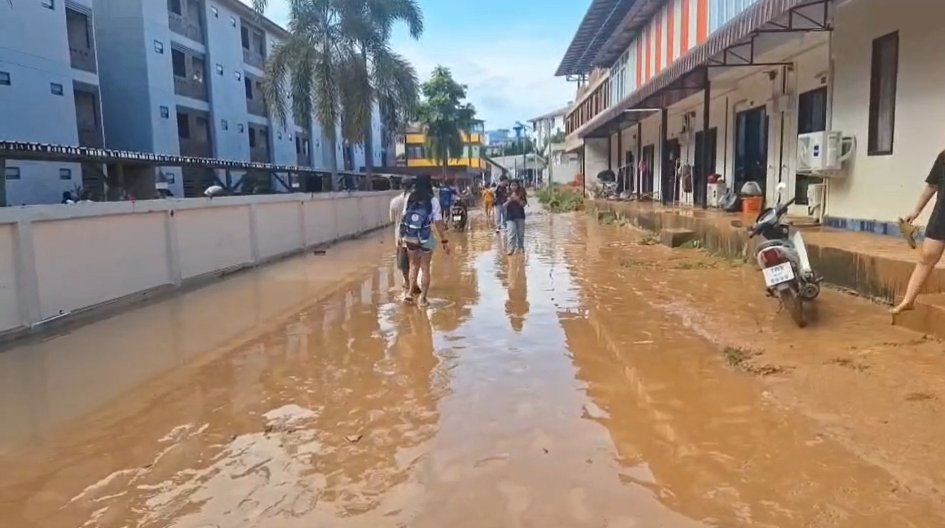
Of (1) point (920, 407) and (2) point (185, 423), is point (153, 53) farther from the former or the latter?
(1) point (920, 407)

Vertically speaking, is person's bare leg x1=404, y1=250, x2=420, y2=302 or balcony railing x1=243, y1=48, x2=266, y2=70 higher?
balcony railing x1=243, y1=48, x2=266, y2=70

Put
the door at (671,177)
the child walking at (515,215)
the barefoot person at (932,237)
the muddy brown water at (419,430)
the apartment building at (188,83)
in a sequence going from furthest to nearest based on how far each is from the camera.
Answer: the apartment building at (188,83) < the door at (671,177) < the child walking at (515,215) < the barefoot person at (932,237) < the muddy brown water at (419,430)

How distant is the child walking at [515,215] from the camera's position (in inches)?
546

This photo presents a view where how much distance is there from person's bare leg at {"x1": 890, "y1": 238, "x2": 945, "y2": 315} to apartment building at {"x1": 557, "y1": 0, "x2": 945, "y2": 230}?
3.67 metres

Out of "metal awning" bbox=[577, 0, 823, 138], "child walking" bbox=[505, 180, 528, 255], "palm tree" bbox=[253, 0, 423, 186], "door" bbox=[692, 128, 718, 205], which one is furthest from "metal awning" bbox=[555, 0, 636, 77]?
"child walking" bbox=[505, 180, 528, 255]

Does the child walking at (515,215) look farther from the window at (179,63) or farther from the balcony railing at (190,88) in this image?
the window at (179,63)

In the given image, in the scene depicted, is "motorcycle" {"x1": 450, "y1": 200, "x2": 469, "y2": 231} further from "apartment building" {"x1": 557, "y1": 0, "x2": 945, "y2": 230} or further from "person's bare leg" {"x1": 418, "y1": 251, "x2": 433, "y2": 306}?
"person's bare leg" {"x1": 418, "y1": 251, "x2": 433, "y2": 306}

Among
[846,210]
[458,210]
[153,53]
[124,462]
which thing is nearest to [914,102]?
[846,210]

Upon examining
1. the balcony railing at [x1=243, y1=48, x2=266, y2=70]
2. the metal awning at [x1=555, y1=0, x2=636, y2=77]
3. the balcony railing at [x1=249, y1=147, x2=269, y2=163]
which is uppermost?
the balcony railing at [x1=243, y1=48, x2=266, y2=70]

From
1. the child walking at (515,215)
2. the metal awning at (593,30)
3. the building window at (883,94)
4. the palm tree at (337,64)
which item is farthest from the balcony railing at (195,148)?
the building window at (883,94)

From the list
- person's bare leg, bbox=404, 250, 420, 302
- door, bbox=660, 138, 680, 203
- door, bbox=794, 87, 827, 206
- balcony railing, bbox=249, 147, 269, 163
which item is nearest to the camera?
person's bare leg, bbox=404, 250, 420, 302

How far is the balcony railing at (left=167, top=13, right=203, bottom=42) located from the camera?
30.4m

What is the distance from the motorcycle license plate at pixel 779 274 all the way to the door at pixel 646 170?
23.2 meters

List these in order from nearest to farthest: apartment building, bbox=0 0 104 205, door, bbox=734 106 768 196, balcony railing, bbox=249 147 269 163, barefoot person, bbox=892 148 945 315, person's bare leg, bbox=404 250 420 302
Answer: barefoot person, bbox=892 148 945 315 → person's bare leg, bbox=404 250 420 302 → door, bbox=734 106 768 196 → apartment building, bbox=0 0 104 205 → balcony railing, bbox=249 147 269 163
